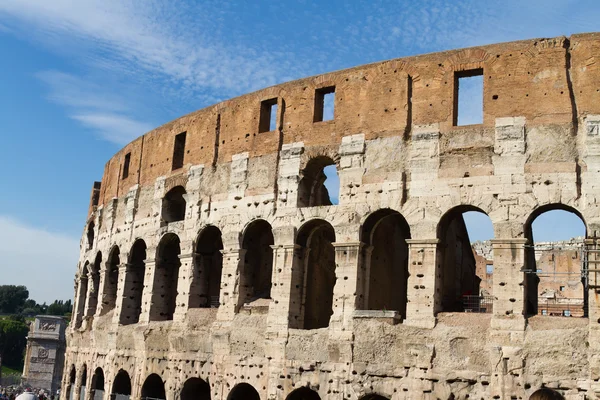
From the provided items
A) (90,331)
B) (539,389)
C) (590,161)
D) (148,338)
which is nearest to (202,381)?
(148,338)

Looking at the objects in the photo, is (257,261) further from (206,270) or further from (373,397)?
(373,397)

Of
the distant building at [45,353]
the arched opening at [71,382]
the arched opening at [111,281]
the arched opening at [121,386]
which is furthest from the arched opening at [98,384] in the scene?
the distant building at [45,353]

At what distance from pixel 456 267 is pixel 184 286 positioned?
681 centimetres

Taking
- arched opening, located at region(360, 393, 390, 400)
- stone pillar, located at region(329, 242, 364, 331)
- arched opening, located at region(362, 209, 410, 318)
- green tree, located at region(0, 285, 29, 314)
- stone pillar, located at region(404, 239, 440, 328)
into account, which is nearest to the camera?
stone pillar, located at region(404, 239, 440, 328)

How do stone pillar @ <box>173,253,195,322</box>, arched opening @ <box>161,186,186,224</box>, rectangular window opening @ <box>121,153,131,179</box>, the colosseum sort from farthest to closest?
rectangular window opening @ <box>121,153,131,179</box>
arched opening @ <box>161,186,186,224</box>
stone pillar @ <box>173,253,195,322</box>
the colosseum

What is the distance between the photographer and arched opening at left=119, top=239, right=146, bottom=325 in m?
20.2

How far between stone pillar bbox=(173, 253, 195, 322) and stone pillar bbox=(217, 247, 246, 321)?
4.15 ft

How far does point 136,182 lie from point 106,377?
5603mm

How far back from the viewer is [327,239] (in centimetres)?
1681

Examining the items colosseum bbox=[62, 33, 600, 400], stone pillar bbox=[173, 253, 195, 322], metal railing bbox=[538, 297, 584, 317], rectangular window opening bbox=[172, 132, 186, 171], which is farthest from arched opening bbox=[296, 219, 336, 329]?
metal railing bbox=[538, 297, 584, 317]

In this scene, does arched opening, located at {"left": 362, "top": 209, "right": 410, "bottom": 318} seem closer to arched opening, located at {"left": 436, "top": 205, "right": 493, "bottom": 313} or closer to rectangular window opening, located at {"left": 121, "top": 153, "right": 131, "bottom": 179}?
arched opening, located at {"left": 436, "top": 205, "right": 493, "bottom": 313}

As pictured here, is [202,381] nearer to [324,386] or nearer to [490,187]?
[324,386]

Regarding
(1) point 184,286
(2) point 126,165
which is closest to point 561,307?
(1) point 184,286

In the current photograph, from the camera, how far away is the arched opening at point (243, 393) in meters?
16.0
